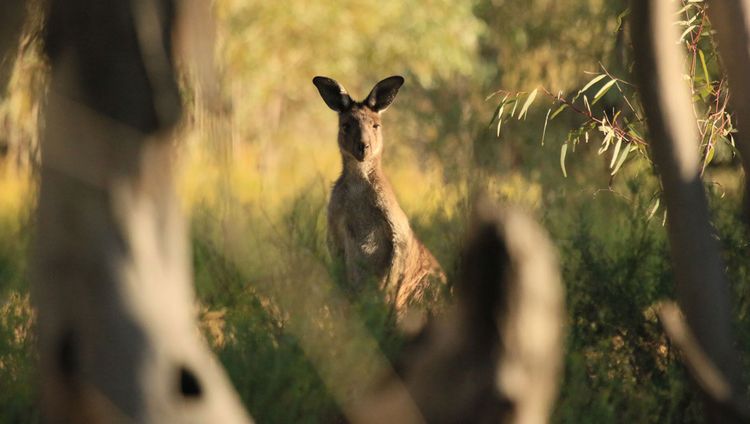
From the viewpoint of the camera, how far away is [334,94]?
10.7m

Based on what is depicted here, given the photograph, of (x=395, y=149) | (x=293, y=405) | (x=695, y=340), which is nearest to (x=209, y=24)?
(x=695, y=340)

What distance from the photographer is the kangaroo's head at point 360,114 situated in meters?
10.5

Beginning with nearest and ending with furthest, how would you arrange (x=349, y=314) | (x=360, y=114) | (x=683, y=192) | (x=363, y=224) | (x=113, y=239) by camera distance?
1. (x=113, y=239)
2. (x=683, y=192)
3. (x=349, y=314)
4. (x=363, y=224)
5. (x=360, y=114)

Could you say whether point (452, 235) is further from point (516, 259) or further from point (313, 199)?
point (516, 259)

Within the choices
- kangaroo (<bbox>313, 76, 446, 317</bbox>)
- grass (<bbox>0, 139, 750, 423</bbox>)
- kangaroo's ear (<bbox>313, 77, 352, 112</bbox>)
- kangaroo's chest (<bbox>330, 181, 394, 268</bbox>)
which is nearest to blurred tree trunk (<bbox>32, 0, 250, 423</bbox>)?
grass (<bbox>0, 139, 750, 423</bbox>)

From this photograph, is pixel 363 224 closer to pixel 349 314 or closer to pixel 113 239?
pixel 349 314

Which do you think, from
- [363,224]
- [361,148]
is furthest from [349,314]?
[361,148]

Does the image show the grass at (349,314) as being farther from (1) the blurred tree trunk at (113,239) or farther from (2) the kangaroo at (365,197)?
(1) the blurred tree trunk at (113,239)

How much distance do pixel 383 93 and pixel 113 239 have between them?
8438 millimetres

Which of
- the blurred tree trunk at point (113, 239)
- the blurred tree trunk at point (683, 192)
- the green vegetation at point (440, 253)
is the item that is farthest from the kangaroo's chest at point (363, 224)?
the blurred tree trunk at point (113, 239)

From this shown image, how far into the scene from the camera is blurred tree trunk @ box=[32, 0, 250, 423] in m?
2.24

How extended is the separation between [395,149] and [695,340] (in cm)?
1923

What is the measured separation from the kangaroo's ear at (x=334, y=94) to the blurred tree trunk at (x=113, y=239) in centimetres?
819

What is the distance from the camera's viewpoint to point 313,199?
1027 centimetres
